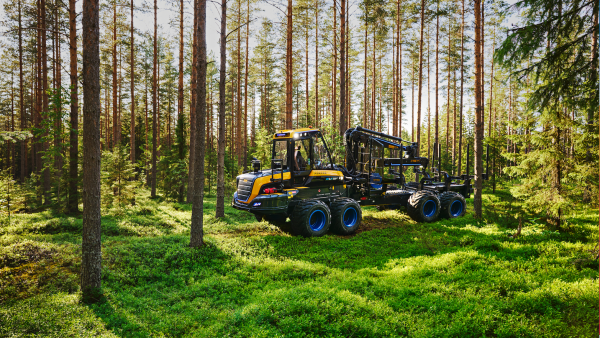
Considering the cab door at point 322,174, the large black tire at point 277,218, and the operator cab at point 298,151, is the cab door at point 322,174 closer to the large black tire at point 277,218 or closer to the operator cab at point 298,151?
the operator cab at point 298,151

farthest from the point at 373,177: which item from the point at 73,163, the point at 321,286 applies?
the point at 73,163

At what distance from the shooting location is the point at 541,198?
840cm

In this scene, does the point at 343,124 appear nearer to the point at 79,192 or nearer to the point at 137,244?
the point at 137,244

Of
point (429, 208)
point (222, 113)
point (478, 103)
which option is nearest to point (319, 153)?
point (222, 113)

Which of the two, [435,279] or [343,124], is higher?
[343,124]

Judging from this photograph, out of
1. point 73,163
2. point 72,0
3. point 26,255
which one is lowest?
point 26,255

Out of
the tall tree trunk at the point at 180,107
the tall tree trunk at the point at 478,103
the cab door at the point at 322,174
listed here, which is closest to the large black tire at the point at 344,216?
the cab door at the point at 322,174

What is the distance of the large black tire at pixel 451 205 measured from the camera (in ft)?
40.8

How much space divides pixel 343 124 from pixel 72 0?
13.2 m

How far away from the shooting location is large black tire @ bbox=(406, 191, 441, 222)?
11523 mm

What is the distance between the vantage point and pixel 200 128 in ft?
25.1

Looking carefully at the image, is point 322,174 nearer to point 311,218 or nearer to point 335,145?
point 311,218

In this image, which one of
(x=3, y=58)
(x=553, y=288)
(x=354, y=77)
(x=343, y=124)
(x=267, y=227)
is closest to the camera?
(x=553, y=288)

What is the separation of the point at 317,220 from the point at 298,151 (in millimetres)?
2469
